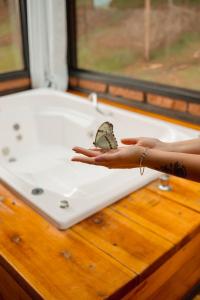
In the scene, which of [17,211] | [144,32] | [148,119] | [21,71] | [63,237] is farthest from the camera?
[21,71]

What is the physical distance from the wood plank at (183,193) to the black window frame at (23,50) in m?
1.70

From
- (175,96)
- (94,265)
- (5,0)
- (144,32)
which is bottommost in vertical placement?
(94,265)

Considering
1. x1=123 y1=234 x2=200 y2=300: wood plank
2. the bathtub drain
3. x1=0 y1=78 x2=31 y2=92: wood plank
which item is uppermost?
x1=0 y1=78 x2=31 y2=92: wood plank

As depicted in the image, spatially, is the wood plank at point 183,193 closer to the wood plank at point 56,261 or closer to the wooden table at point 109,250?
the wooden table at point 109,250

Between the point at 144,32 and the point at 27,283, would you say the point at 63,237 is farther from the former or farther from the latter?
the point at 144,32

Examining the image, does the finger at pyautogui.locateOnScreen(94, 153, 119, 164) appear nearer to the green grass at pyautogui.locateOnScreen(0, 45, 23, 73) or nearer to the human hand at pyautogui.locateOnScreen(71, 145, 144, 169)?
the human hand at pyautogui.locateOnScreen(71, 145, 144, 169)

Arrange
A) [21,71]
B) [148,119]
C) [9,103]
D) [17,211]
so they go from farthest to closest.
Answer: [21,71], [9,103], [148,119], [17,211]

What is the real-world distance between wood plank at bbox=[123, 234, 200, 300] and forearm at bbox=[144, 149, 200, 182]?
39 centimetres

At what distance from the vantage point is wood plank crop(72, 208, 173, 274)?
1.07m

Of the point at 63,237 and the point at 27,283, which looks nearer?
the point at 27,283

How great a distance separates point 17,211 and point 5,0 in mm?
2034

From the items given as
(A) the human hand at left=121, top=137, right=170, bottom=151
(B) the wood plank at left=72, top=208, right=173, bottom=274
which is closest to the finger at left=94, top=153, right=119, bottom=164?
(A) the human hand at left=121, top=137, right=170, bottom=151

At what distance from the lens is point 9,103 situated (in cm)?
257

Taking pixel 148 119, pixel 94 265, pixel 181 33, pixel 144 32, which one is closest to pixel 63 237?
pixel 94 265
